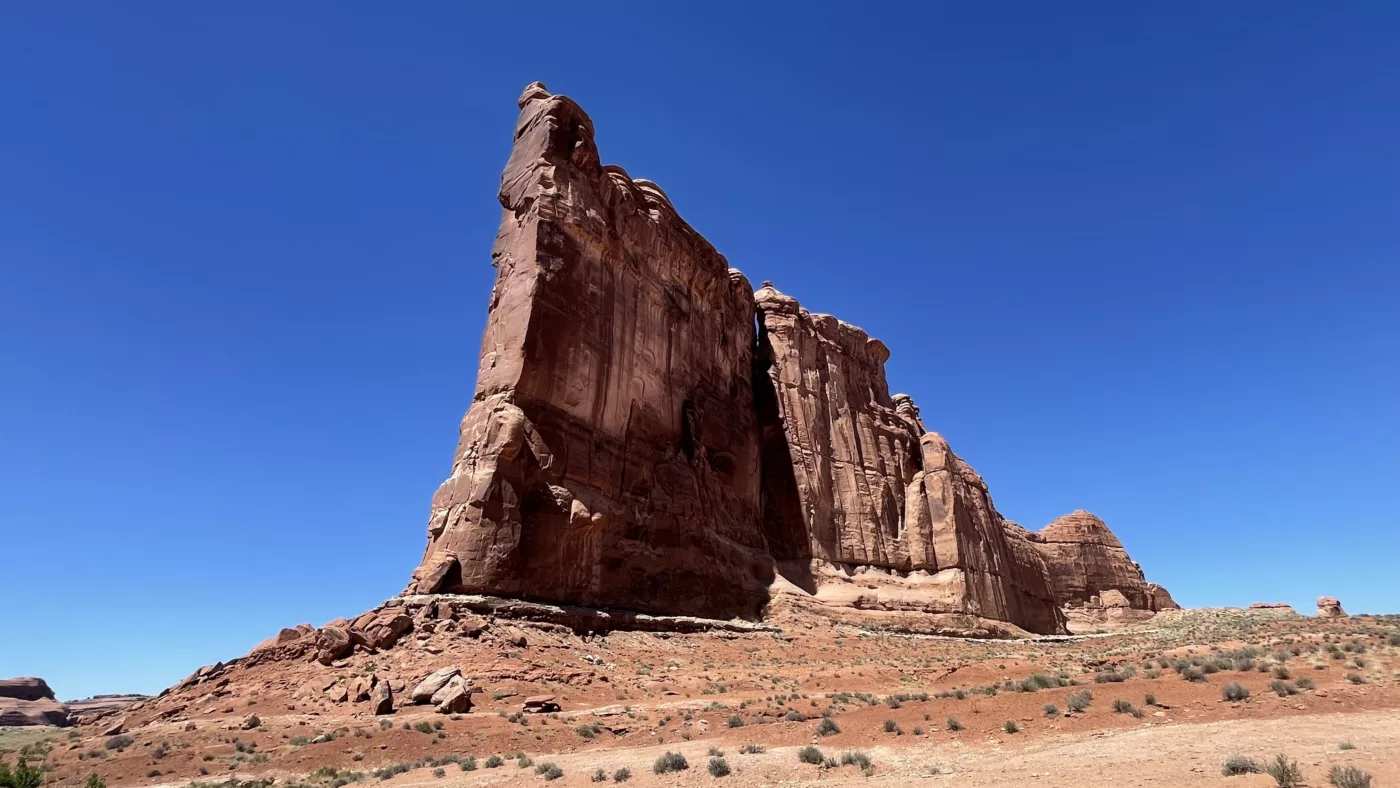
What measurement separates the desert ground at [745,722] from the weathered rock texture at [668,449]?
3.31 m

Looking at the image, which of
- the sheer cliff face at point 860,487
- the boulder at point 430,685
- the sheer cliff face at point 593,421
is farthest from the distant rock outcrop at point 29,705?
the sheer cliff face at point 860,487

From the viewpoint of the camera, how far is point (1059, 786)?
8.71 meters

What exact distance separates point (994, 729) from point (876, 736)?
1.88 metres

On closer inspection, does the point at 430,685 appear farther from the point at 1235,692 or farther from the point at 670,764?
the point at 1235,692

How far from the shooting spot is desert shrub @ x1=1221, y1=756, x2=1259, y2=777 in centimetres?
835

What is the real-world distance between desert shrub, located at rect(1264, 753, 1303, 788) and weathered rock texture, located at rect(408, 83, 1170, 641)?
20.8 meters

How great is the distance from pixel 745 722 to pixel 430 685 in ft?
26.7

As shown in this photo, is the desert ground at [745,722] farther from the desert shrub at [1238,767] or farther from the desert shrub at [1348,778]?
the desert shrub at [1348,778]

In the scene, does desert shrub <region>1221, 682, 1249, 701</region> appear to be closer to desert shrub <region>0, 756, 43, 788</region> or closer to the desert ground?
the desert ground

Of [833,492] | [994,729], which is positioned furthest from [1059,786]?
[833,492]

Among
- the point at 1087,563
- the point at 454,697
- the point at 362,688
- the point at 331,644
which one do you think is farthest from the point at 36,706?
the point at 1087,563

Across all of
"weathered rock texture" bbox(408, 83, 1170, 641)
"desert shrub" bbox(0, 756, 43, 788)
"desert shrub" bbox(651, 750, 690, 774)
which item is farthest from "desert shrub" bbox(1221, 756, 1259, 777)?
"weathered rock texture" bbox(408, 83, 1170, 641)

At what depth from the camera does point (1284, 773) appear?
303 inches

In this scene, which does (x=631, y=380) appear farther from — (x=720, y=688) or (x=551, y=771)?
(x=551, y=771)
